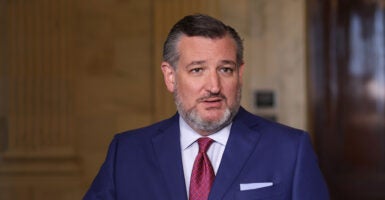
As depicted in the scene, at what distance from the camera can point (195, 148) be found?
2.96 meters

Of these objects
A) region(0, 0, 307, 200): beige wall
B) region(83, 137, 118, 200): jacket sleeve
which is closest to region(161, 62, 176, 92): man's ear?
region(83, 137, 118, 200): jacket sleeve

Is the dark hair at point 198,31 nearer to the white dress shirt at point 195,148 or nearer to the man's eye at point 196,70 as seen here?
the man's eye at point 196,70

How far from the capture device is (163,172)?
2883 millimetres

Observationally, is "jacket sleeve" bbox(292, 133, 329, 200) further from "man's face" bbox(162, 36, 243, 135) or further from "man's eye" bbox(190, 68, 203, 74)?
"man's eye" bbox(190, 68, 203, 74)

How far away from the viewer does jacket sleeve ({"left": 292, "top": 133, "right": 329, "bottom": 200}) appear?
8.94 feet

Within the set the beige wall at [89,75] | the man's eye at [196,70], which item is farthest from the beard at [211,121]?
the beige wall at [89,75]

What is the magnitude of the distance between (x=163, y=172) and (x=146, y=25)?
349 centimetres

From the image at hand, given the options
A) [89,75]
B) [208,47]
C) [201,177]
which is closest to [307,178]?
[201,177]

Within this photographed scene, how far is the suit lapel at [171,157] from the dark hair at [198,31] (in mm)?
289

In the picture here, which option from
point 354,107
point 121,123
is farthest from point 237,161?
point 354,107

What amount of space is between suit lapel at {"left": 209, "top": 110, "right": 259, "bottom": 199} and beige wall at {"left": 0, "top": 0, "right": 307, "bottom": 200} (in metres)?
3.23

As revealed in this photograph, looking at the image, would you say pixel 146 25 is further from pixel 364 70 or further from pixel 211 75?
pixel 211 75

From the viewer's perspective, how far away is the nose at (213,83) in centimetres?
274

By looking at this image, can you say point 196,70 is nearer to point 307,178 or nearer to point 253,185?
point 253,185
